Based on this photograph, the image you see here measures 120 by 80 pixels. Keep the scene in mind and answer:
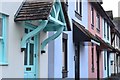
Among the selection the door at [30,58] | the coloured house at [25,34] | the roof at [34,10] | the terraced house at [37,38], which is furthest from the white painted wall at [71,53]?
the roof at [34,10]

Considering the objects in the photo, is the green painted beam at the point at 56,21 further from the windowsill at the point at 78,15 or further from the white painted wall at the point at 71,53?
the windowsill at the point at 78,15

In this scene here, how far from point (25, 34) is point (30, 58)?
1.19 metres

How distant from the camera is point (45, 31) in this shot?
12.1m

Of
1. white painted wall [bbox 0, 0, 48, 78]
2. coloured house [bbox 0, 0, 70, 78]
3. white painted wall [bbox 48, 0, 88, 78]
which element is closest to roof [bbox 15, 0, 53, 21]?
coloured house [bbox 0, 0, 70, 78]

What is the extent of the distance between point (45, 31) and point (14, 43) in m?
2.74

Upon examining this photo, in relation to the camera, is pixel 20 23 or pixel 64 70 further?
pixel 64 70

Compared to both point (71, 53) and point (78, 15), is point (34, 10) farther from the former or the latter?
point (78, 15)

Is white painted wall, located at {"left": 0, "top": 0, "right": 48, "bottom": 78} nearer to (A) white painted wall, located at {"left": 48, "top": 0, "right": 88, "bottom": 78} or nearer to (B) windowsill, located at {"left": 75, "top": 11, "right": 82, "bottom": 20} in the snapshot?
(A) white painted wall, located at {"left": 48, "top": 0, "right": 88, "bottom": 78}

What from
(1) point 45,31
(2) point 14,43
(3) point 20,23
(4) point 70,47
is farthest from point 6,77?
(4) point 70,47

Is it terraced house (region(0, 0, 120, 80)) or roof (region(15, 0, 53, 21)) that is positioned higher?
roof (region(15, 0, 53, 21))

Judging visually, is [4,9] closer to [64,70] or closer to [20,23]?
[20,23]

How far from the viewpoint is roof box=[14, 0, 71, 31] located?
9633 millimetres

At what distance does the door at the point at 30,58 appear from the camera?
10.6 m

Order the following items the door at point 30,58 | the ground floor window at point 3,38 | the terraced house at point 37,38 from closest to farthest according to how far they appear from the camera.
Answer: the ground floor window at point 3,38, the terraced house at point 37,38, the door at point 30,58
